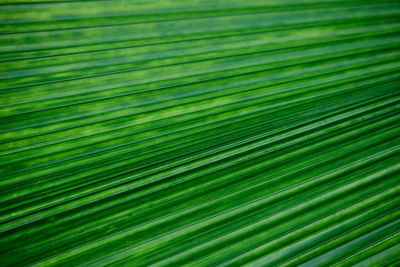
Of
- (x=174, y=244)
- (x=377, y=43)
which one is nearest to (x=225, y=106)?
(x=174, y=244)

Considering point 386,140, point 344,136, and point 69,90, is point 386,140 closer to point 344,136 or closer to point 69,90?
point 344,136

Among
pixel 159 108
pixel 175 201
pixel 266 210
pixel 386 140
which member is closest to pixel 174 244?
pixel 175 201

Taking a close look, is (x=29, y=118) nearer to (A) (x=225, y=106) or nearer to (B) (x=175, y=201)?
(B) (x=175, y=201)

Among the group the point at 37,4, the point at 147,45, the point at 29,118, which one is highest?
the point at 37,4

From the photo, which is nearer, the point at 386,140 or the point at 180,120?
the point at 180,120

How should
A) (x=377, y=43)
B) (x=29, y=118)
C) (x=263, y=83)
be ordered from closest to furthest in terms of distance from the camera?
1. (x=29, y=118)
2. (x=263, y=83)
3. (x=377, y=43)

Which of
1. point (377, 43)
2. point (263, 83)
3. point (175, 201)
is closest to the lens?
point (175, 201)

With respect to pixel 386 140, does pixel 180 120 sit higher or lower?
higher
